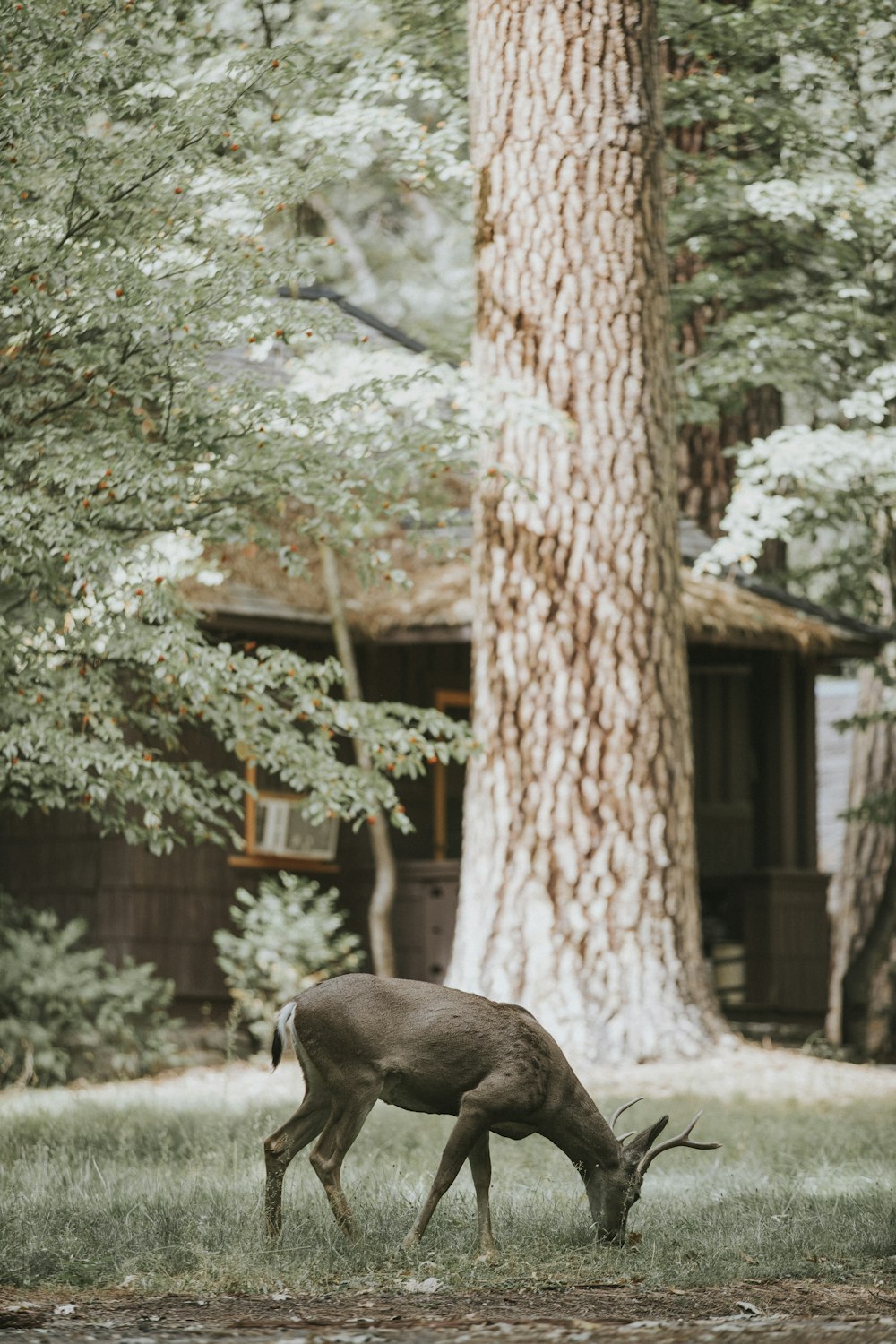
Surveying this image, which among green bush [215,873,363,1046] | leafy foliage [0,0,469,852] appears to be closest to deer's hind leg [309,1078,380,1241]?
leafy foliage [0,0,469,852]

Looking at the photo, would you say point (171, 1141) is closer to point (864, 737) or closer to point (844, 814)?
point (844, 814)

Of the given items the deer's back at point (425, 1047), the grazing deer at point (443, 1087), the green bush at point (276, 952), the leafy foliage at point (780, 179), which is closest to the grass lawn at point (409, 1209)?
the grazing deer at point (443, 1087)

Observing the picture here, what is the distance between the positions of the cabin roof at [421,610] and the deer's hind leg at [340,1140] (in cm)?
815

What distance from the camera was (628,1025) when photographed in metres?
10.5

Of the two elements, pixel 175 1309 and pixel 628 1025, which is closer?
pixel 175 1309

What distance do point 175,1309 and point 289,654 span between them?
163 inches

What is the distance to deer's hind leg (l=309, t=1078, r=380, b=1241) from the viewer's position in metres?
5.59

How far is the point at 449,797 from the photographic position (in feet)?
53.5

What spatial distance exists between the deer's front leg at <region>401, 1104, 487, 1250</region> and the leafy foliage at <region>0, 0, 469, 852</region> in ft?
9.60

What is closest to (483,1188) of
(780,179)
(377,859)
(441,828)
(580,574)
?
(580,574)

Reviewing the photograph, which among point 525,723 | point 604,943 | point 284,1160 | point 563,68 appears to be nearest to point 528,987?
point 604,943

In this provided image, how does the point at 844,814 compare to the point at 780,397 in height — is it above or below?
below

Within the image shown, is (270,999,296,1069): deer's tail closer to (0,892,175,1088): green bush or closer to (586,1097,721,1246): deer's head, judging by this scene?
(586,1097,721,1246): deer's head

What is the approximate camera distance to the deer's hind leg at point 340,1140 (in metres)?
5.59
